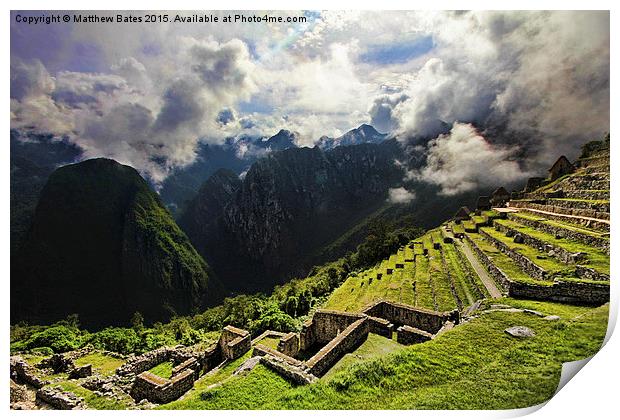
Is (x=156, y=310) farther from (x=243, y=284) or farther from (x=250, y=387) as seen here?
(x=250, y=387)

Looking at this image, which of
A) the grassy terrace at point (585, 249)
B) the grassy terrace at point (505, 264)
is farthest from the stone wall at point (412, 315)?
the grassy terrace at point (585, 249)

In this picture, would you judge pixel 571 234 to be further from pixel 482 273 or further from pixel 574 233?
pixel 482 273

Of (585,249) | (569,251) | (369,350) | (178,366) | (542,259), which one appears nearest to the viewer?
(369,350)

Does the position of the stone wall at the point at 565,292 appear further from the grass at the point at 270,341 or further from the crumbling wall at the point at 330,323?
the grass at the point at 270,341

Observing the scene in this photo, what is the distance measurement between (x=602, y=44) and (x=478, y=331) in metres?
6.53

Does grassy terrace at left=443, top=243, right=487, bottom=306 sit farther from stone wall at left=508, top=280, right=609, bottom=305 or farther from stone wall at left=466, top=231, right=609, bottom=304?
stone wall at left=508, top=280, right=609, bottom=305

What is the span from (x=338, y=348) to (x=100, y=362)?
10133 millimetres

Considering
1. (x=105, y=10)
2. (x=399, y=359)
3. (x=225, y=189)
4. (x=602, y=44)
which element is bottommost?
(x=399, y=359)

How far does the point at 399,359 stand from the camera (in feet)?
18.0

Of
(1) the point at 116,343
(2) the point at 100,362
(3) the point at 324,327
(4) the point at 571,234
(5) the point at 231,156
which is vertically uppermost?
(5) the point at 231,156

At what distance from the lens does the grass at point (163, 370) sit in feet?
31.8

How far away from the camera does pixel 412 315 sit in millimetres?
8656

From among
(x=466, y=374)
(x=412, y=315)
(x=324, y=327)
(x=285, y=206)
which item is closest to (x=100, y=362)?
(x=324, y=327)
